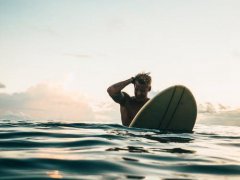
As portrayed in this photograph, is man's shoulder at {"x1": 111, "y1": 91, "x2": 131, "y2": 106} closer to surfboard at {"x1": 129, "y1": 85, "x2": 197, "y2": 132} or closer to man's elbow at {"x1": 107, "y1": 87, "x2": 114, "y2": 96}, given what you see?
man's elbow at {"x1": 107, "y1": 87, "x2": 114, "y2": 96}

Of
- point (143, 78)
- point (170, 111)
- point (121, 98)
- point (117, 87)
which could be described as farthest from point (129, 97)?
point (170, 111)

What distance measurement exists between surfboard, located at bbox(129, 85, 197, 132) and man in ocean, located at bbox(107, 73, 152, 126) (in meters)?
0.55

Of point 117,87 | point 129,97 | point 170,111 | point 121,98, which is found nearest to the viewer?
point 170,111

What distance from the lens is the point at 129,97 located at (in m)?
8.93

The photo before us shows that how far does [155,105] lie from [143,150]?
148 inches

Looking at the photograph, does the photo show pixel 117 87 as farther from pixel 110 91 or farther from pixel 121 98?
pixel 121 98

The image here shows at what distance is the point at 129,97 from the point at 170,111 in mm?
1260

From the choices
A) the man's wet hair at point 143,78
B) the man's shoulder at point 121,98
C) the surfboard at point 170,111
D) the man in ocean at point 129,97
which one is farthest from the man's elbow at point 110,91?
the surfboard at point 170,111

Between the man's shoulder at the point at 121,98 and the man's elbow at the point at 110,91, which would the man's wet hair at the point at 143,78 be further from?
the man's elbow at the point at 110,91

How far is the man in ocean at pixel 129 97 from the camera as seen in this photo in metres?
8.64

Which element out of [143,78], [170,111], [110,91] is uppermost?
[143,78]

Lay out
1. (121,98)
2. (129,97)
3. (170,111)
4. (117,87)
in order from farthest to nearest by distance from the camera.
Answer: (129,97) < (121,98) < (117,87) < (170,111)

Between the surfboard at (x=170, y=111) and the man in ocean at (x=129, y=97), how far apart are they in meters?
0.55

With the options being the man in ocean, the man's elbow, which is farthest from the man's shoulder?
the man's elbow
